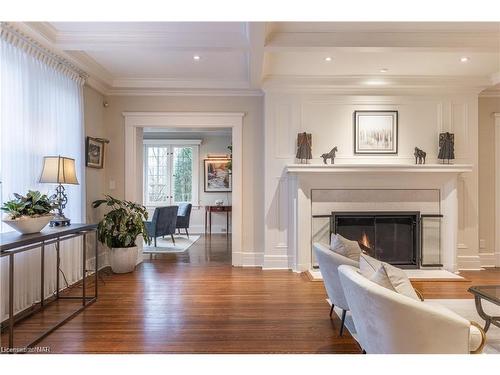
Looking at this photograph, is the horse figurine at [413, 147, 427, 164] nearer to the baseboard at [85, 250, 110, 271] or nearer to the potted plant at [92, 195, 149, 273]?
the potted plant at [92, 195, 149, 273]

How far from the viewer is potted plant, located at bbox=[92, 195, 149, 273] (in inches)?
173

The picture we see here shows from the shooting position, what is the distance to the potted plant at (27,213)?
257 centimetres

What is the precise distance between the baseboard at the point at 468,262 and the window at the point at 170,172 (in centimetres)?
581

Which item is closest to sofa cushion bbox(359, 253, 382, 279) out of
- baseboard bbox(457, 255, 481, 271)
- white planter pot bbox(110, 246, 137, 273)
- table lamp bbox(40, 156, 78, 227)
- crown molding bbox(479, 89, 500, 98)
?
table lamp bbox(40, 156, 78, 227)

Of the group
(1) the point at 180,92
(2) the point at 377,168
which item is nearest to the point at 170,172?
(1) the point at 180,92

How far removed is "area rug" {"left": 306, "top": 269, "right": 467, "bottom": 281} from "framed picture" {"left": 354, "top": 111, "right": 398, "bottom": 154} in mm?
1688

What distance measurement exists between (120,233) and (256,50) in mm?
2902

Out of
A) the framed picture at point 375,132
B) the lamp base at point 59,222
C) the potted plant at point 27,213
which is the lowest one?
the lamp base at point 59,222

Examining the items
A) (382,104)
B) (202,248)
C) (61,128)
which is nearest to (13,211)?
(61,128)

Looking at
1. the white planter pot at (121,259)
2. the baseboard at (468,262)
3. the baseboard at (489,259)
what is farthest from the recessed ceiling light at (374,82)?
the white planter pot at (121,259)

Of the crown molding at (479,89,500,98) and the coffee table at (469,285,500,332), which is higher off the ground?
the crown molding at (479,89,500,98)

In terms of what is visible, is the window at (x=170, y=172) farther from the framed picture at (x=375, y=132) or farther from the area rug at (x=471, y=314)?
the area rug at (x=471, y=314)

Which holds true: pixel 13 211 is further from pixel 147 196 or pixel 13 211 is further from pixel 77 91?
pixel 147 196

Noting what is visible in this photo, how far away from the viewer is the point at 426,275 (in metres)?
4.26
